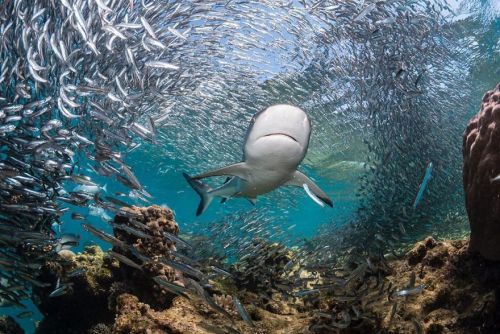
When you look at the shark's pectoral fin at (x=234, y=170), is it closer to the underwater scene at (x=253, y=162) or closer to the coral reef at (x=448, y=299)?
the underwater scene at (x=253, y=162)

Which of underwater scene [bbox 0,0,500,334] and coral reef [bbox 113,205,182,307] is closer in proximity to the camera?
underwater scene [bbox 0,0,500,334]

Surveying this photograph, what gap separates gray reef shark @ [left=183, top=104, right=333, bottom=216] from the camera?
3.80m

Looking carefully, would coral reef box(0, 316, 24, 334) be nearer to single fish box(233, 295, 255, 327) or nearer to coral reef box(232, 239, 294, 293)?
coral reef box(232, 239, 294, 293)

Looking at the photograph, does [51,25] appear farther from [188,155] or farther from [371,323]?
[188,155]

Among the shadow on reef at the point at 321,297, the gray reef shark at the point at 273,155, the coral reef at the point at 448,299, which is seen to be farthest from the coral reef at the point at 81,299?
the coral reef at the point at 448,299

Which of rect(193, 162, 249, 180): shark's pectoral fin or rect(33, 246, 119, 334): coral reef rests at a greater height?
rect(33, 246, 119, 334): coral reef

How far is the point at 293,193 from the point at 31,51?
27.5m

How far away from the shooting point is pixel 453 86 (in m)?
16.4

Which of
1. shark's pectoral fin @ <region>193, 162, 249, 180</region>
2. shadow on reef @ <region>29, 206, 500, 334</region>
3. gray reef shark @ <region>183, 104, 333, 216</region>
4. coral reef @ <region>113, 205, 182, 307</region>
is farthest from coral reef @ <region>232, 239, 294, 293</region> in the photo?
shark's pectoral fin @ <region>193, 162, 249, 180</region>

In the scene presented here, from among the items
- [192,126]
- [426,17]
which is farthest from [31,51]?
[192,126]

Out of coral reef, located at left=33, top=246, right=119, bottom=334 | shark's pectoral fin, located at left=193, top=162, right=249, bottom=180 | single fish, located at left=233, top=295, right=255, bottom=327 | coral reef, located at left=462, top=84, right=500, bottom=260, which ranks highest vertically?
coral reef, located at left=33, top=246, right=119, bottom=334

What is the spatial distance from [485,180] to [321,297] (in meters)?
2.96

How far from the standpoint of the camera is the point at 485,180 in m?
4.73

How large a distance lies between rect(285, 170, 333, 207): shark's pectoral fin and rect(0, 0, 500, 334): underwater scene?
0.09 feet
